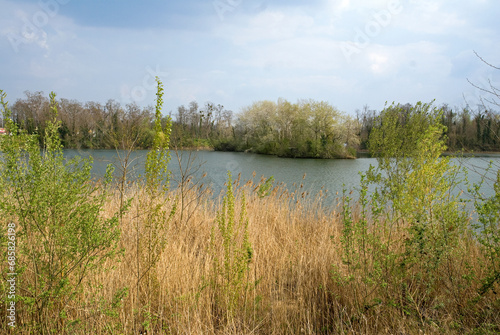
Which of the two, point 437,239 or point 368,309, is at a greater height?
point 437,239

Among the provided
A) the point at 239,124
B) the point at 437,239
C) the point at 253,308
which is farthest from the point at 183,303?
the point at 239,124

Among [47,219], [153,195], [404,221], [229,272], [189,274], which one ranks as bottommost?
[189,274]

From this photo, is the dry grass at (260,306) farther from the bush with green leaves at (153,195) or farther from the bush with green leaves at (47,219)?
the bush with green leaves at (47,219)

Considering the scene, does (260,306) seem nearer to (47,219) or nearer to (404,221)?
(47,219)

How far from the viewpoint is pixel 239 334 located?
8.11 ft

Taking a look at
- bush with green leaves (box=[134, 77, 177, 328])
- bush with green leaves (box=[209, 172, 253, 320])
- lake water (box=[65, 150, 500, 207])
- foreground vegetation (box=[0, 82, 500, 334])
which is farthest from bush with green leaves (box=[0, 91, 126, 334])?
bush with green leaves (box=[209, 172, 253, 320])

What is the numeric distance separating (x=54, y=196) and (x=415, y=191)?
399 centimetres

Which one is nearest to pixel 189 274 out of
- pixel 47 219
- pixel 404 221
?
pixel 47 219

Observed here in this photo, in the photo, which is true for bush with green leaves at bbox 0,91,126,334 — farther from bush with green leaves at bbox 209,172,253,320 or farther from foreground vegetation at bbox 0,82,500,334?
bush with green leaves at bbox 209,172,253,320

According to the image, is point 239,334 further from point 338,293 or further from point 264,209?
point 264,209

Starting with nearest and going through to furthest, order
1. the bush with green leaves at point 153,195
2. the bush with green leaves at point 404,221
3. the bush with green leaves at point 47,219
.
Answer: the bush with green leaves at point 47,219 < the bush with green leaves at point 153,195 < the bush with green leaves at point 404,221
